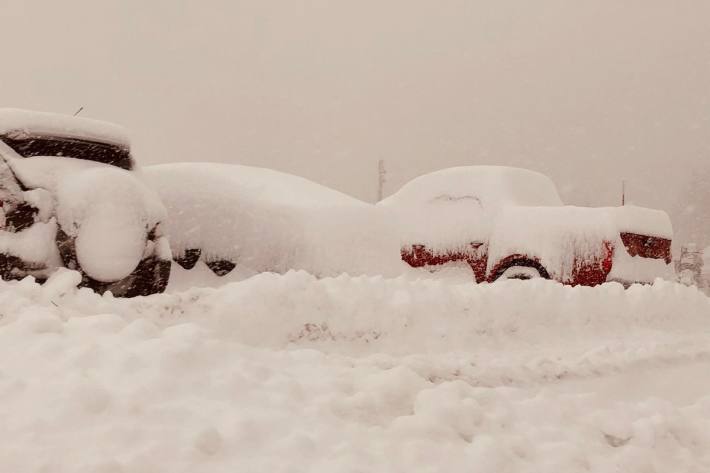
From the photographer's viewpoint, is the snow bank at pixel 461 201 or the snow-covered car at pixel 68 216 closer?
the snow-covered car at pixel 68 216

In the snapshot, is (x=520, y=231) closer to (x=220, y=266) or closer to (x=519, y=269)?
(x=519, y=269)

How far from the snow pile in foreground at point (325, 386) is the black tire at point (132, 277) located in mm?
355

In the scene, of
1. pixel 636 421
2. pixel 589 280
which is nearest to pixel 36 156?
pixel 636 421

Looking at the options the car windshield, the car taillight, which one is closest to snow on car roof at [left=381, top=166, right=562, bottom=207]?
the car taillight

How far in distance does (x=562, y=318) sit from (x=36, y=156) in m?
4.70

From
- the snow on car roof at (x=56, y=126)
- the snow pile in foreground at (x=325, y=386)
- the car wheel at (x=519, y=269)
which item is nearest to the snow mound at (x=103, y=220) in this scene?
the snow pile in foreground at (x=325, y=386)

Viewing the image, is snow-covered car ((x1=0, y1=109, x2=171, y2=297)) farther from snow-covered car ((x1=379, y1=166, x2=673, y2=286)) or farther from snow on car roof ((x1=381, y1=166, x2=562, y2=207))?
snow on car roof ((x1=381, y1=166, x2=562, y2=207))

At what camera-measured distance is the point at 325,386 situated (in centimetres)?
313

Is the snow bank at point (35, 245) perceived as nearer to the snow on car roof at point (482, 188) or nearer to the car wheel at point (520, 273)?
the car wheel at point (520, 273)

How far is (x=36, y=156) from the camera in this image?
5.23 meters

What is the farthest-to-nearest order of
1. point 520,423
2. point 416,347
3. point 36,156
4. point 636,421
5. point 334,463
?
point 36,156, point 416,347, point 636,421, point 520,423, point 334,463

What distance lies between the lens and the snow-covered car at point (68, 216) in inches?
190

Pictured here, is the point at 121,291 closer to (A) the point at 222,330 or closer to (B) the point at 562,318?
(A) the point at 222,330

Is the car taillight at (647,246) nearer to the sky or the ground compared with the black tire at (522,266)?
nearer to the sky
